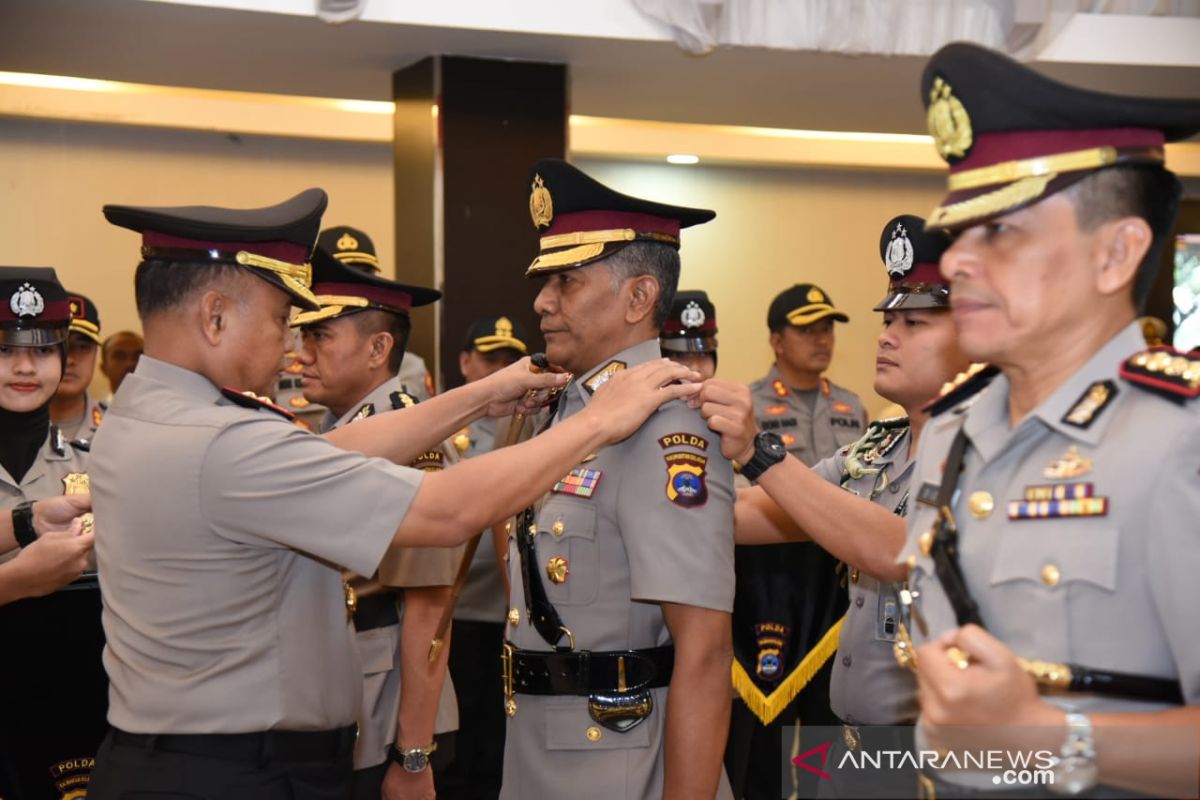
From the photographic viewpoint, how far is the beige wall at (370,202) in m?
7.74

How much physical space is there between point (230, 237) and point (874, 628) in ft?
5.49

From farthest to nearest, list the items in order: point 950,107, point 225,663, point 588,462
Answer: point 588,462
point 225,663
point 950,107

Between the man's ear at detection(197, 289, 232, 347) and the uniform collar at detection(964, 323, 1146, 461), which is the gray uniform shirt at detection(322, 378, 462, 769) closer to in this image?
the man's ear at detection(197, 289, 232, 347)

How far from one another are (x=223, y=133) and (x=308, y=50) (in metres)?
2.55

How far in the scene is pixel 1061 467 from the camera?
5.11 feet

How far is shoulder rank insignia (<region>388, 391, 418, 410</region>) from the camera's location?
3.58 meters

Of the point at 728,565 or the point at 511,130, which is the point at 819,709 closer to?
the point at 728,565

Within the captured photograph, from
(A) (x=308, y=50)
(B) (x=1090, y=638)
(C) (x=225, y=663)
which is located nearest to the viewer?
(B) (x=1090, y=638)

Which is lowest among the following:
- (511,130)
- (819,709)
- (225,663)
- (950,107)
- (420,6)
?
(819,709)

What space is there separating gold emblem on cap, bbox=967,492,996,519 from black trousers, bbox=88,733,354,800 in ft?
4.37

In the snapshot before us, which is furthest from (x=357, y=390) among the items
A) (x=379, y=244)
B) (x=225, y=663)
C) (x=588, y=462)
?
(x=379, y=244)

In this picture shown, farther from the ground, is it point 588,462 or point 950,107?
point 950,107

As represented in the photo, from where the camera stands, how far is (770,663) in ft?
12.9

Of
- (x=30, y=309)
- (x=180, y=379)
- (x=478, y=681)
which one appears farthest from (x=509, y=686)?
(x=478, y=681)
